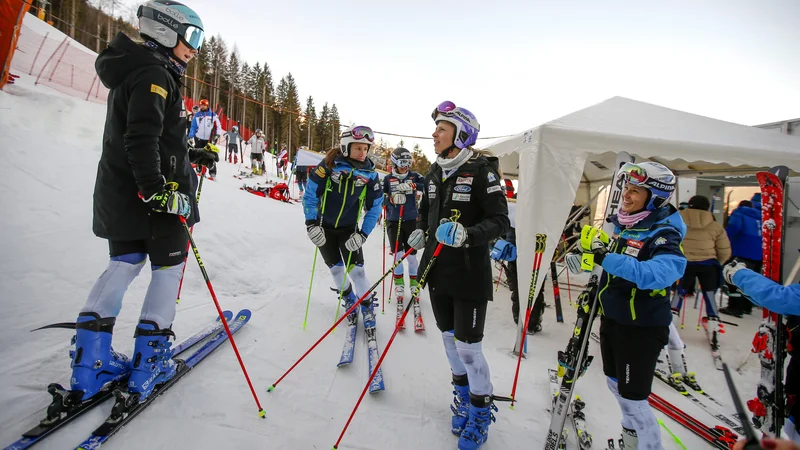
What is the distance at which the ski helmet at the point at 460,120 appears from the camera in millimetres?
2596

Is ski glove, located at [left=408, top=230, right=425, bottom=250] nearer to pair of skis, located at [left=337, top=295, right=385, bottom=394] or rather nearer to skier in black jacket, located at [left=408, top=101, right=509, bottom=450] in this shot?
skier in black jacket, located at [left=408, top=101, right=509, bottom=450]

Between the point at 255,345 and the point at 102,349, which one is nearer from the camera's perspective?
the point at 102,349

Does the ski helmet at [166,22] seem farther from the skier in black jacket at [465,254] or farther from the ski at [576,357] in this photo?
the ski at [576,357]

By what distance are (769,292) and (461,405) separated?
97.6 inches

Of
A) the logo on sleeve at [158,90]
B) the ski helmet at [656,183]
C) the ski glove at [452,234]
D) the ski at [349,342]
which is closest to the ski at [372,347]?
the ski at [349,342]

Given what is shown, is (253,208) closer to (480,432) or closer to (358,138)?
(358,138)

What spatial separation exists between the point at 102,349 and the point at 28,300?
57.4 inches

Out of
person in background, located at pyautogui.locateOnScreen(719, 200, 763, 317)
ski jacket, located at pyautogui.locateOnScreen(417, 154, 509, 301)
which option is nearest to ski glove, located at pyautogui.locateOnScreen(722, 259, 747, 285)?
ski jacket, located at pyautogui.locateOnScreen(417, 154, 509, 301)

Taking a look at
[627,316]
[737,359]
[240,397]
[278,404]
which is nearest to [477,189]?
[627,316]

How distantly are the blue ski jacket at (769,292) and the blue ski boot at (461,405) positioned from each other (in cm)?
223

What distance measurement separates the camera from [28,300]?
288cm

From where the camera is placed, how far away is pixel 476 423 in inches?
98.9

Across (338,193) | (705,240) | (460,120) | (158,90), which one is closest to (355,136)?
(338,193)

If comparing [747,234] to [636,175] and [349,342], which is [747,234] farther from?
[349,342]
